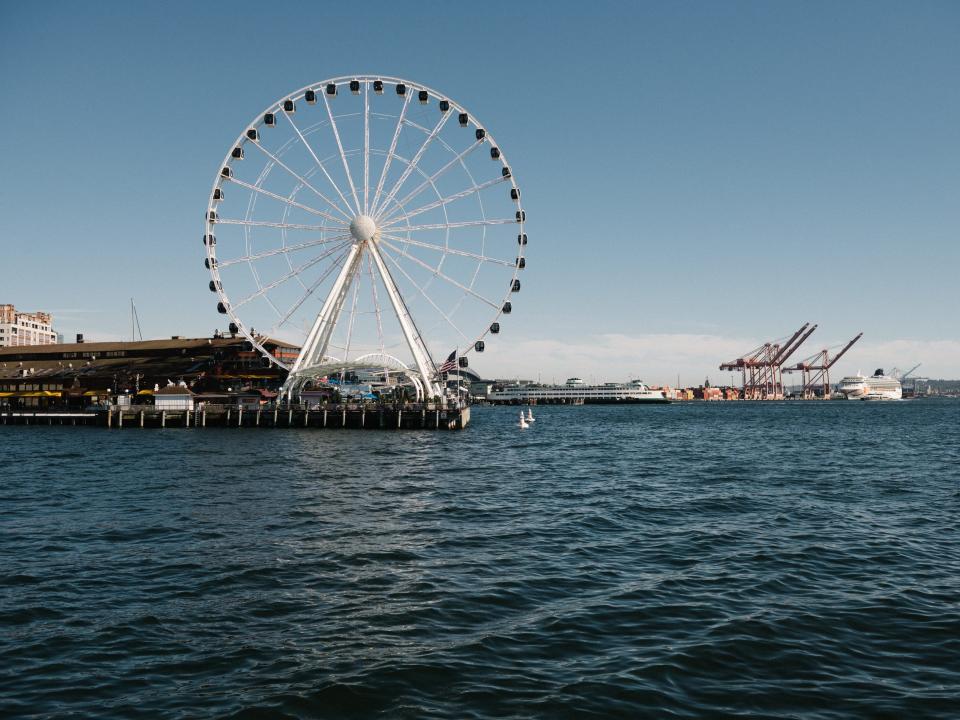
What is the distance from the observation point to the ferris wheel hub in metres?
65.9

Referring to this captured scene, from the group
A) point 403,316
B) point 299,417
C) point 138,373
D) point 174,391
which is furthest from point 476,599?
point 138,373

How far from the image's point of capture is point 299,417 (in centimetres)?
7925

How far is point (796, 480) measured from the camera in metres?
35.8

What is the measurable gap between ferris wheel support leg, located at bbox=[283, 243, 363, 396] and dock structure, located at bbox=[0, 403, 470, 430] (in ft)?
13.4

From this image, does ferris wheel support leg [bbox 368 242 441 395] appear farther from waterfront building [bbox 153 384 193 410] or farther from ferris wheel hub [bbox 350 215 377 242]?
waterfront building [bbox 153 384 193 410]

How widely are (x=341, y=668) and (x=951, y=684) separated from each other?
9.46 meters

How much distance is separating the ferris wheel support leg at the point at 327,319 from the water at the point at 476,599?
37.3m

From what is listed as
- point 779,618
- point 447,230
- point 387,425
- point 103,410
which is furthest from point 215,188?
point 779,618

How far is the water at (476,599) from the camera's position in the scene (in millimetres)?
10531

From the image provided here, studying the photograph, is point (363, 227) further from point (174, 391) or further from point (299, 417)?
point (174, 391)

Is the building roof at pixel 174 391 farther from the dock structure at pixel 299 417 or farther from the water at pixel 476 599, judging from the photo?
the water at pixel 476 599

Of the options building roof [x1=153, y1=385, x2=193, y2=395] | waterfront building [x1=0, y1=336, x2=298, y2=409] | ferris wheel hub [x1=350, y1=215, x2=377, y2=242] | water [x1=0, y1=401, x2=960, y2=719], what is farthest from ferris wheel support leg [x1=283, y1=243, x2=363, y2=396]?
water [x1=0, y1=401, x2=960, y2=719]

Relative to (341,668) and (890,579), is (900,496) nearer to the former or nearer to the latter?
(890,579)

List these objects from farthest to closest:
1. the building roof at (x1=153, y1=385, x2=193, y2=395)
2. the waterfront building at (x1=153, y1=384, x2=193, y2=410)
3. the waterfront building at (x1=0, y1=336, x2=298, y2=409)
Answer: the waterfront building at (x1=0, y1=336, x2=298, y2=409), the building roof at (x1=153, y1=385, x2=193, y2=395), the waterfront building at (x1=153, y1=384, x2=193, y2=410)
